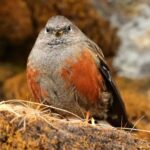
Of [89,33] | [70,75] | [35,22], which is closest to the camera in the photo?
[70,75]

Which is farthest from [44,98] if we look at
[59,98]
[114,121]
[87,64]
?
[114,121]

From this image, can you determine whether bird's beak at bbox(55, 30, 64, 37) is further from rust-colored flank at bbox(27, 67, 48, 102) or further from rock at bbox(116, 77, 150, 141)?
rock at bbox(116, 77, 150, 141)

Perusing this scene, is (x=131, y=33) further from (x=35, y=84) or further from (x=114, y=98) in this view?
(x=35, y=84)

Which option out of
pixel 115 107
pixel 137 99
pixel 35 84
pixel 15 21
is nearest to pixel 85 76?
pixel 35 84

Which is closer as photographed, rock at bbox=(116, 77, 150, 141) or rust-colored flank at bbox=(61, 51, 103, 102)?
rust-colored flank at bbox=(61, 51, 103, 102)

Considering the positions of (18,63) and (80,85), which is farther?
(18,63)

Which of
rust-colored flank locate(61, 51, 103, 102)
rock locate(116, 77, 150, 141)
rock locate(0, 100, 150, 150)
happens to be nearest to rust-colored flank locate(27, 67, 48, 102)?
rust-colored flank locate(61, 51, 103, 102)

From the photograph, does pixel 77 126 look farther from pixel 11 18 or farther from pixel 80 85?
pixel 11 18

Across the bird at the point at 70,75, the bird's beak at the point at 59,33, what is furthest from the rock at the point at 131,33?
the bird's beak at the point at 59,33
